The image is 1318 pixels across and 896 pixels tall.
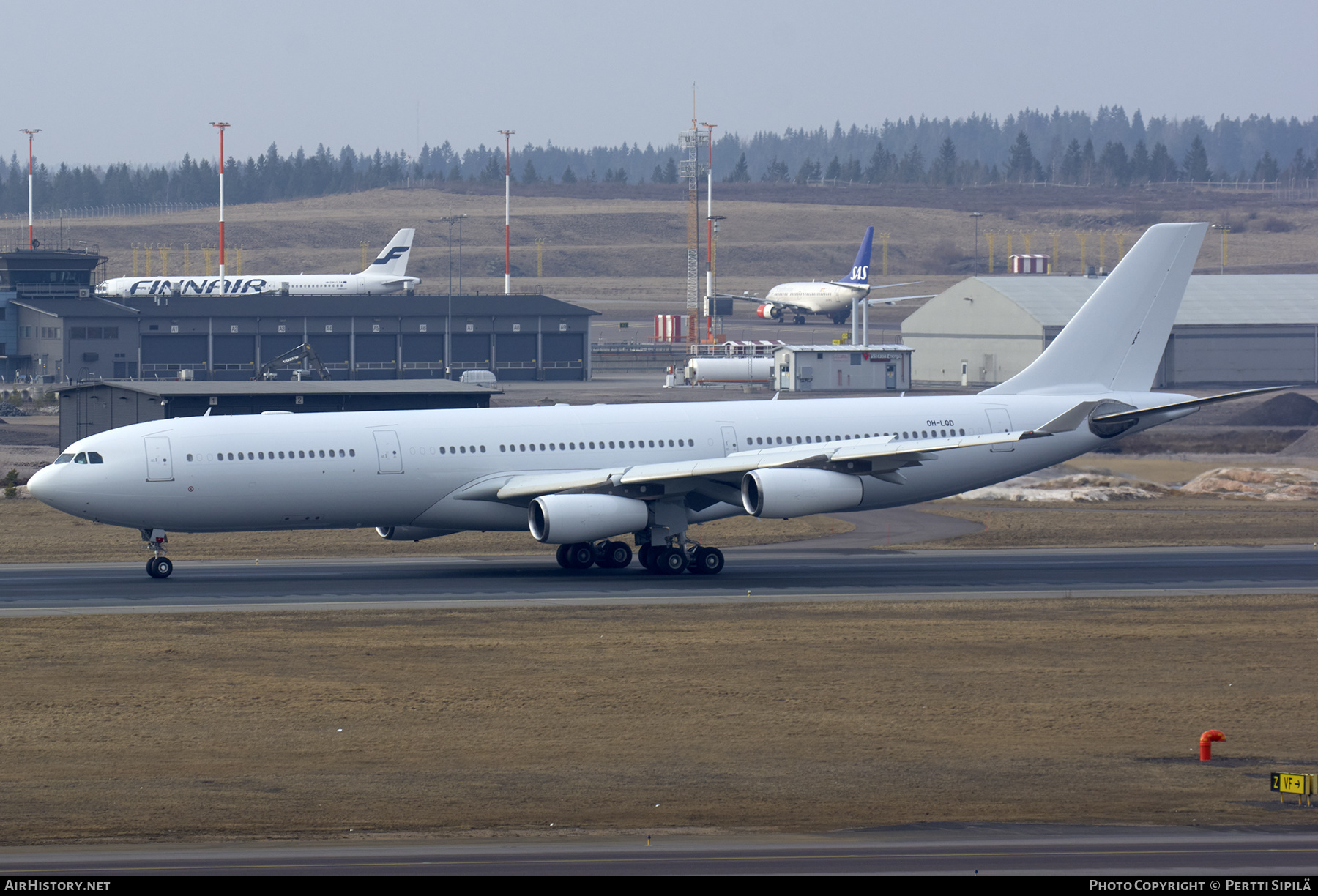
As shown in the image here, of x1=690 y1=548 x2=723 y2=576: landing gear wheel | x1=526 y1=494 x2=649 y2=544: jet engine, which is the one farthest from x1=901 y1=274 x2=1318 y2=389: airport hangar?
x1=526 y1=494 x2=649 y2=544: jet engine

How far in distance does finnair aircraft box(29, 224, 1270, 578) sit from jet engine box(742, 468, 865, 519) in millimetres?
55

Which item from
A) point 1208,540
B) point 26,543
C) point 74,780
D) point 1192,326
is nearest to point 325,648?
point 74,780

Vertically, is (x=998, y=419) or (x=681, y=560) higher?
(x=998, y=419)

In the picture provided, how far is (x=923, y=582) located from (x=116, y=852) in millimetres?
27950

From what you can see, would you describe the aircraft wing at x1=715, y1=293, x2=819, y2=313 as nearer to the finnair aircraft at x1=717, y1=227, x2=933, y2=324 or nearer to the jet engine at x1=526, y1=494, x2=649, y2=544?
the finnair aircraft at x1=717, y1=227, x2=933, y2=324

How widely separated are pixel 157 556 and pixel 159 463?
3.14 m

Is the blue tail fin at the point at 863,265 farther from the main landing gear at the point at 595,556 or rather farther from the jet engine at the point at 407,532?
the jet engine at the point at 407,532

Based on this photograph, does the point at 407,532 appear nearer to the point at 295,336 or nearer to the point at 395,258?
the point at 295,336

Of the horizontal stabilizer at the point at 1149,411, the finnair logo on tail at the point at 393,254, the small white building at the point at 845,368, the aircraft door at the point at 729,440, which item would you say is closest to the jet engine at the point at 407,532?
the aircraft door at the point at 729,440

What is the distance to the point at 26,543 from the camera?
168 feet

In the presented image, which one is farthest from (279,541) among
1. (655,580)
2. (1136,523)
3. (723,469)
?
Answer: (1136,523)

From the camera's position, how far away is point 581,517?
41.9 metres

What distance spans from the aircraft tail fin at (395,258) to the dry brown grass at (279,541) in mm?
105459

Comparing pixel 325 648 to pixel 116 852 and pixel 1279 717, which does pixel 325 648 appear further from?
pixel 1279 717
